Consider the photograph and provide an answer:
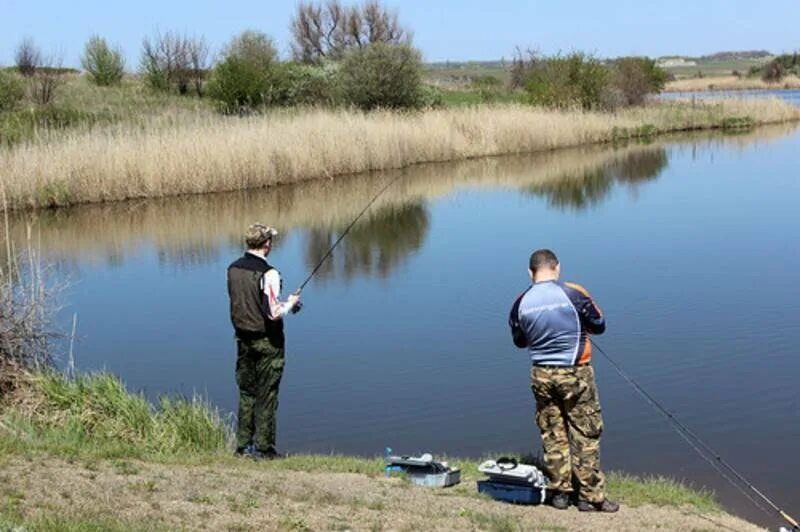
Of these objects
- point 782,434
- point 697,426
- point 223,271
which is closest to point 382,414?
point 697,426

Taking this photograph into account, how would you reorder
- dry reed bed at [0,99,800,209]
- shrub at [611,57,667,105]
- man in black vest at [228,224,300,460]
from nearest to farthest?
man in black vest at [228,224,300,460] → dry reed bed at [0,99,800,209] → shrub at [611,57,667,105]

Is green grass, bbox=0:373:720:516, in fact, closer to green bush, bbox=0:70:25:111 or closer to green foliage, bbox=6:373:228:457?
green foliage, bbox=6:373:228:457

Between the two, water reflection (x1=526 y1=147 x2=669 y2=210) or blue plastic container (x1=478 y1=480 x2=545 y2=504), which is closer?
blue plastic container (x1=478 y1=480 x2=545 y2=504)

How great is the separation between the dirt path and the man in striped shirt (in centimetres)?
18

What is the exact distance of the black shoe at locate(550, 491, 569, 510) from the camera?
637cm

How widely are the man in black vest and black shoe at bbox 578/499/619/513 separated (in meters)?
2.17

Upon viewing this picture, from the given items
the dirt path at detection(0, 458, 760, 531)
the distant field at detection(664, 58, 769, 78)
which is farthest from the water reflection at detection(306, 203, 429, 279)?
the distant field at detection(664, 58, 769, 78)

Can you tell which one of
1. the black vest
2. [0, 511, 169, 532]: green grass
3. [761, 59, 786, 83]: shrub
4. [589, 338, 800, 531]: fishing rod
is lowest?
[589, 338, 800, 531]: fishing rod

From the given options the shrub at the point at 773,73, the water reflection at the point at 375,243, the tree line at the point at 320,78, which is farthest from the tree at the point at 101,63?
the shrub at the point at 773,73

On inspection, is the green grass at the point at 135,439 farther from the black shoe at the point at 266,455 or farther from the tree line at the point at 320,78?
the tree line at the point at 320,78

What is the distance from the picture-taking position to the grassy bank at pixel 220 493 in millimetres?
5406

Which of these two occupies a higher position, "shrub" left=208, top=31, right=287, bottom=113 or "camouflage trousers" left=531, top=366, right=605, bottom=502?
"shrub" left=208, top=31, right=287, bottom=113

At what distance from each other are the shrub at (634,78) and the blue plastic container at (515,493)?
42.8 meters

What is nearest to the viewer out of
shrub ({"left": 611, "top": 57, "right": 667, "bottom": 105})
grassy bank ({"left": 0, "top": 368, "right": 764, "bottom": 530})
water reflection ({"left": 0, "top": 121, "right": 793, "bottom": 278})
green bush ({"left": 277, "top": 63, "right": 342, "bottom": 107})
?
grassy bank ({"left": 0, "top": 368, "right": 764, "bottom": 530})
